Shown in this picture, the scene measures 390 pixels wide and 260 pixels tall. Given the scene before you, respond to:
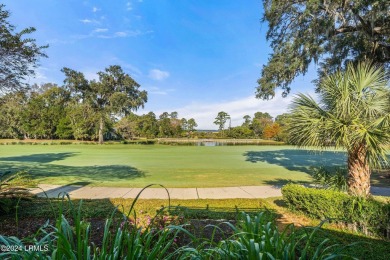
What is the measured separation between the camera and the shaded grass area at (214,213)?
3.82 meters

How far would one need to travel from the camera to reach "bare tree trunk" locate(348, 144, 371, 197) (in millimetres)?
5363

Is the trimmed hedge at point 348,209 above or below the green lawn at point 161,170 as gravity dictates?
above

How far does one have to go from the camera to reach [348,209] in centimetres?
456

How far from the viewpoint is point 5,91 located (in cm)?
851

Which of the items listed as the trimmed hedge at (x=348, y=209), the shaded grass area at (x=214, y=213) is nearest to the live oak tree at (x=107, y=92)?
the shaded grass area at (x=214, y=213)

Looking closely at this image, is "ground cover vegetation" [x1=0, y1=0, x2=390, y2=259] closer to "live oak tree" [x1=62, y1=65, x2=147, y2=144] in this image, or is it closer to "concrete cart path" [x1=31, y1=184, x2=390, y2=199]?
"concrete cart path" [x1=31, y1=184, x2=390, y2=199]

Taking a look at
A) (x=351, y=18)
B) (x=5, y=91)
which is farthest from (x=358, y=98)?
(x=5, y=91)

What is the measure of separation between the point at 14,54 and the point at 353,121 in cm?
1049

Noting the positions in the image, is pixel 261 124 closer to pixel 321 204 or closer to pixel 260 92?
pixel 260 92

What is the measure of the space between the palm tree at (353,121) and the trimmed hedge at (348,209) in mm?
1078

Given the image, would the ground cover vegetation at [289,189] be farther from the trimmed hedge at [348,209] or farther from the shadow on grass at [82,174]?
the shadow on grass at [82,174]

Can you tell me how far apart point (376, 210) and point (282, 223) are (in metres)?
1.68

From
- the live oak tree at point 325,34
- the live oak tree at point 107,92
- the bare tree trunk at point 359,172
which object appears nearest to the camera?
the bare tree trunk at point 359,172

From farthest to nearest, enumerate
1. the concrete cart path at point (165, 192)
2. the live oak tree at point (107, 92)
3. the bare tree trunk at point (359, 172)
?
the live oak tree at point (107, 92), the concrete cart path at point (165, 192), the bare tree trunk at point (359, 172)
